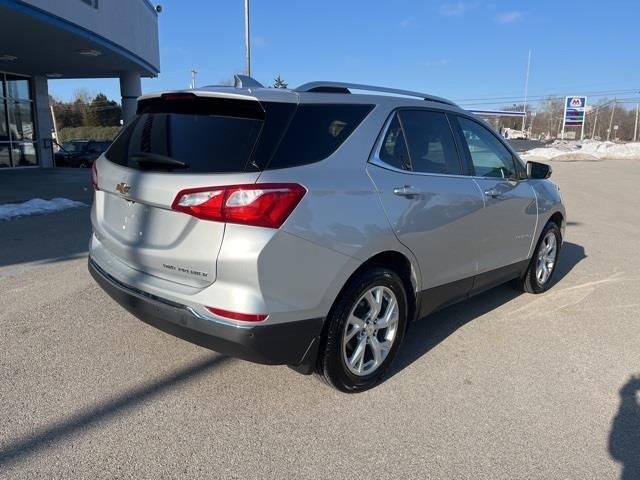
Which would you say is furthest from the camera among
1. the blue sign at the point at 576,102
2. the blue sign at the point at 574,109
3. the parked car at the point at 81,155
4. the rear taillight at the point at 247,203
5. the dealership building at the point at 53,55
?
the blue sign at the point at 574,109

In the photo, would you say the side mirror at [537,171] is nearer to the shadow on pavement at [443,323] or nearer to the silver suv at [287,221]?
the shadow on pavement at [443,323]

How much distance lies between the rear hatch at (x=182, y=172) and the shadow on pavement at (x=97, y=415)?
76 centimetres

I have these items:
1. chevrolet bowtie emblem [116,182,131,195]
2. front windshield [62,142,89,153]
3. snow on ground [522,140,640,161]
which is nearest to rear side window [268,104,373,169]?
chevrolet bowtie emblem [116,182,131,195]

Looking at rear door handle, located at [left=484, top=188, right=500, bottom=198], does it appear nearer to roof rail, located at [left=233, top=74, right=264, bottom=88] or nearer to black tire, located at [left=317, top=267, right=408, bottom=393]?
black tire, located at [left=317, top=267, right=408, bottom=393]

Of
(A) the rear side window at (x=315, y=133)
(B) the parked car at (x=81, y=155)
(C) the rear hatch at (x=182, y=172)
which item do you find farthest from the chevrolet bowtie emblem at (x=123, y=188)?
(B) the parked car at (x=81, y=155)

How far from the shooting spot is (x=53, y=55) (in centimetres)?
1572

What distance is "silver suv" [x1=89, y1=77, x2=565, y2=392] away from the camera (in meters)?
2.64

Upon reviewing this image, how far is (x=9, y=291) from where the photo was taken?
15.9 ft

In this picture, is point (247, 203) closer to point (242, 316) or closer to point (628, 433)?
point (242, 316)

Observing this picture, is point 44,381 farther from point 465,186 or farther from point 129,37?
point 129,37

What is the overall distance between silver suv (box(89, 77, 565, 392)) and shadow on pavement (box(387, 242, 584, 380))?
35 cm

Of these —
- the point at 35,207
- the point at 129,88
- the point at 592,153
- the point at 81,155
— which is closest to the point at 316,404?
the point at 35,207

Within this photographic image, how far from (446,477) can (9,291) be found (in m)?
4.26

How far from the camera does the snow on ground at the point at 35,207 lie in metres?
8.85
